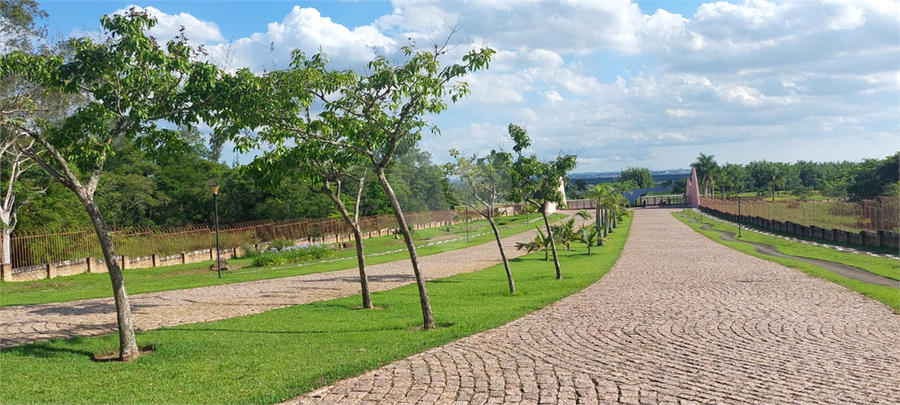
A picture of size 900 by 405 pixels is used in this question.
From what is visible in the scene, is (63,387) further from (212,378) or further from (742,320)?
(742,320)

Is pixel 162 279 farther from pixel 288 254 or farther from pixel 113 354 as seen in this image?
pixel 113 354

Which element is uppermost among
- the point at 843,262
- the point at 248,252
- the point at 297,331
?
the point at 248,252

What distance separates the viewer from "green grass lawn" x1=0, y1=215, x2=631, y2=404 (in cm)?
642

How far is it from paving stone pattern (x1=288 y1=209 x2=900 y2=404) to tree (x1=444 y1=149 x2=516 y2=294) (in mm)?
3797

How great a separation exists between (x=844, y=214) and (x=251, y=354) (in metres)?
30.0

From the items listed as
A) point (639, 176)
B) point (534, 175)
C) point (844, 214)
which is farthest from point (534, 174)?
point (639, 176)

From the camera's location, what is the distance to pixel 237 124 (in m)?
9.66

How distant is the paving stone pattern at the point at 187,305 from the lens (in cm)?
1069

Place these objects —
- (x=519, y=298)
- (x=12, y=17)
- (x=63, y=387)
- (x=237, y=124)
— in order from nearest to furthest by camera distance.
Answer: (x=63, y=387), (x=237, y=124), (x=519, y=298), (x=12, y=17)

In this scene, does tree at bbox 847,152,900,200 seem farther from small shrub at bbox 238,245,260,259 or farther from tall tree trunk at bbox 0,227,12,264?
tall tree trunk at bbox 0,227,12,264

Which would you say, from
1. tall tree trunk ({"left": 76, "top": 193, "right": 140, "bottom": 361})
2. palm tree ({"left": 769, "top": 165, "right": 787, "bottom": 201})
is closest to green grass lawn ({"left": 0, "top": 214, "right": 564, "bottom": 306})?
tall tree trunk ({"left": 76, "top": 193, "right": 140, "bottom": 361})

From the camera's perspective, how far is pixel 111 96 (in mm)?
8836

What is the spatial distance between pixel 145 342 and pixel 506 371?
17.3 feet

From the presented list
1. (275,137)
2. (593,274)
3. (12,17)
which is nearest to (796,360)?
(275,137)
